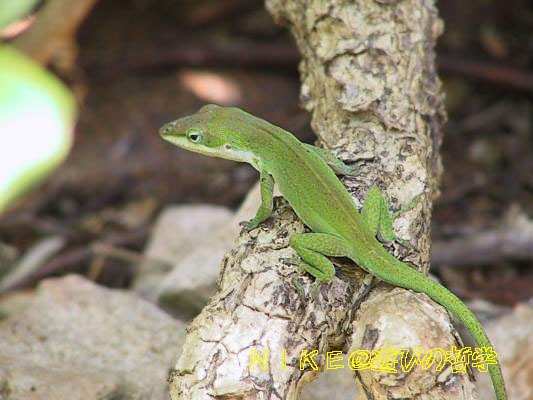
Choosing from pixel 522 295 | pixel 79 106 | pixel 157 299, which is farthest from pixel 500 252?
pixel 79 106

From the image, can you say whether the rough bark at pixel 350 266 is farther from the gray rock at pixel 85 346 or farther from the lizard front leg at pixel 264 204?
the gray rock at pixel 85 346

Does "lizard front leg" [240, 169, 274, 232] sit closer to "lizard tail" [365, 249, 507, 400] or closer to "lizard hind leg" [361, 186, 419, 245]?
"lizard hind leg" [361, 186, 419, 245]

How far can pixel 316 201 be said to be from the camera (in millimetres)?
3547

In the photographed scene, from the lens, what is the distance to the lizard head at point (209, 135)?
403 centimetres

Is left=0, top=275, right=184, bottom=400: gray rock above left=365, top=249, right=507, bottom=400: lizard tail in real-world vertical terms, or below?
below

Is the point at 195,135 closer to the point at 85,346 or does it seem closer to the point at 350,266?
the point at 350,266

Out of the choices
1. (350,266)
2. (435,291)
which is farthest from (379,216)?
(435,291)

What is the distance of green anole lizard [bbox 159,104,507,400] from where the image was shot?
3.15 meters

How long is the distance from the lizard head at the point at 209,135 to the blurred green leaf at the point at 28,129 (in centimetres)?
63

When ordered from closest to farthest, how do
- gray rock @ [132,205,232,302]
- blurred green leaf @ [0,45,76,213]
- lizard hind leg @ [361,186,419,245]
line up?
1. lizard hind leg @ [361,186,419,245]
2. blurred green leaf @ [0,45,76,213]
3. gray rock @ [132,205,232,302]

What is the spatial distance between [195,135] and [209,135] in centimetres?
8

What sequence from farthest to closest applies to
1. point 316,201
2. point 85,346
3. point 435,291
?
point 85,346 → point 316,201 → point 435,291

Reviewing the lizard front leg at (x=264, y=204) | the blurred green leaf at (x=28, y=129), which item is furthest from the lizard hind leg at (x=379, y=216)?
the blurred green leaf at (x=28, y=129)

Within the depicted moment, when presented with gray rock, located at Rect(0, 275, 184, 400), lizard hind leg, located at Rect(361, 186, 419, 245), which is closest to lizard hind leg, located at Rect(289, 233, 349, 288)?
lizard hind leg, located at Rect(361, 186, 419, 245)
